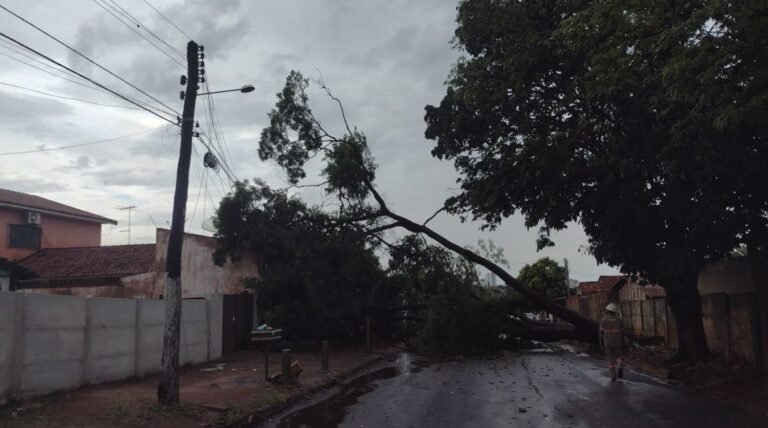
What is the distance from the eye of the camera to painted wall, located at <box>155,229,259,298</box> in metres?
28.1

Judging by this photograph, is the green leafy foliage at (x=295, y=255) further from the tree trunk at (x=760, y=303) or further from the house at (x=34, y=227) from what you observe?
the tree trunk at (x=760, y=303)

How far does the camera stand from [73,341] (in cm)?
1241

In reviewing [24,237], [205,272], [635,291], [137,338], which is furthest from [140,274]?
[635,291]

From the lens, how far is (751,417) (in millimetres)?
9961

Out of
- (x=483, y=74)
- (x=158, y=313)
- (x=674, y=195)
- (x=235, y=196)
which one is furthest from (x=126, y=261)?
(x=674, y=195)

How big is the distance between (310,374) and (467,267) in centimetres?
995

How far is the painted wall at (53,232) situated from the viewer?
104 feet

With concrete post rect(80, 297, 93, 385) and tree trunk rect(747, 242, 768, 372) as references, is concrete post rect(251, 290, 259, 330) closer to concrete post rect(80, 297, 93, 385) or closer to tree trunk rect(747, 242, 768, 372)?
concrete post rect(80, 297, 93, 385)

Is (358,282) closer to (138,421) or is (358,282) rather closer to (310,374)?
(310,374)

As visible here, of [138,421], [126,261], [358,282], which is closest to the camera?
[138,421]

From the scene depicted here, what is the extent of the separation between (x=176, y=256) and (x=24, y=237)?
26015mm

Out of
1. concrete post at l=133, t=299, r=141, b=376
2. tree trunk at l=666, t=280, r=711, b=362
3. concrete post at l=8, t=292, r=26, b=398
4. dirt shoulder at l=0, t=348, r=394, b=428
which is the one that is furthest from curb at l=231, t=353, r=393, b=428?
tree trunk at l=666, t=280, r=711, b=362

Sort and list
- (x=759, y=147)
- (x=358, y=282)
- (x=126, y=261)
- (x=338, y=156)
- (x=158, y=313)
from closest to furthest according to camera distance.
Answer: (x=759, y=147), (x=158, y=313), (x=338, y=156), (x=358, y=282), (x=126, y=261)

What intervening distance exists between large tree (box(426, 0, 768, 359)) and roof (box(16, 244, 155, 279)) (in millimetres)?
17436
